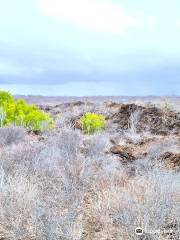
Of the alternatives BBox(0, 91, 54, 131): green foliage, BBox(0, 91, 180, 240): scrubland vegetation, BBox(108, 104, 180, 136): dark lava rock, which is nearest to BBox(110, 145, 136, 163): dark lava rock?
BBox(0, 91, 180, 240): scrubland vegetation

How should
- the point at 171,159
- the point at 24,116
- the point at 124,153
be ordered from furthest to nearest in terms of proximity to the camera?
the point at 24,116
the point at 124,153
the point at 171,159

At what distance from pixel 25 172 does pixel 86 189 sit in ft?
4.72

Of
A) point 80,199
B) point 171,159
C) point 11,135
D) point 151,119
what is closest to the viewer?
point 80,199

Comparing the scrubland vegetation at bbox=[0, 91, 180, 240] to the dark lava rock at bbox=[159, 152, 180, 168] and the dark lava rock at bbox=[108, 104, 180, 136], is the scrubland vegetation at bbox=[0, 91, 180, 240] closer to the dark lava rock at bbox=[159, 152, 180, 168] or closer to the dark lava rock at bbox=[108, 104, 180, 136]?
the dark lava rock at bbox=[159, 152, 180, 168]

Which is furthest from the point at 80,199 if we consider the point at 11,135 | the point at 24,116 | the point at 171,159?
the point at 24,116

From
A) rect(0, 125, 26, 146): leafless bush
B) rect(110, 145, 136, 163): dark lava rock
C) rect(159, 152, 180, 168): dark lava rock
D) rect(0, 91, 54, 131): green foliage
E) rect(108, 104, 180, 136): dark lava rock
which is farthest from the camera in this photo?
rect(108, 104, 180, 136): dark lava rock

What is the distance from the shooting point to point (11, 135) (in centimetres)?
1728

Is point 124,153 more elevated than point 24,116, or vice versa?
point 24,116

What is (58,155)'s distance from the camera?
38.4 ft

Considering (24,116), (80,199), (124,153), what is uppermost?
(24,116)

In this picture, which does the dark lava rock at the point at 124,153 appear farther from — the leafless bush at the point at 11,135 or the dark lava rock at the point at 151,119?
the dark lava rock at the point at 151,119

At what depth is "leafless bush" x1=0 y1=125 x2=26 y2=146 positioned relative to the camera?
16.6 metres

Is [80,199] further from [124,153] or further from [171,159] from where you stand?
[124,153]

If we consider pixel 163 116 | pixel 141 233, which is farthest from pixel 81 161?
pixel 163 116
